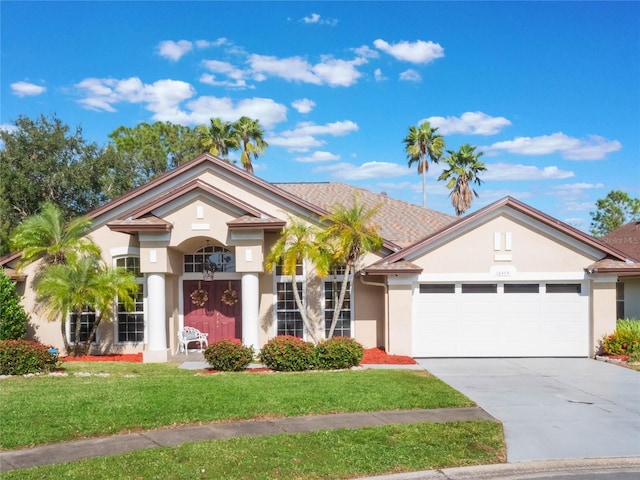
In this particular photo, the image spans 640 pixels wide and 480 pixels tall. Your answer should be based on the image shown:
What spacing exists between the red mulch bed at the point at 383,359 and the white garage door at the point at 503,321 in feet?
3.13

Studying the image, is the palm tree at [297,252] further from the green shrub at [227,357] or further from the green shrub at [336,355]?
the green shrub at [227,357]

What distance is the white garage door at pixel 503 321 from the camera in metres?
16.6

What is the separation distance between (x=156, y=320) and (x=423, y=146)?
103ft

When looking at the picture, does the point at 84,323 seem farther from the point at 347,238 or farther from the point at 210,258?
the point at 347,238

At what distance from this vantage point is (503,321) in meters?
16.7

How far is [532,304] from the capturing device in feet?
54.9

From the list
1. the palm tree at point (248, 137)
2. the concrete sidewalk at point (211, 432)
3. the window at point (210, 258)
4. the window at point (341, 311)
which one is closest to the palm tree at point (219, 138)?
the palm tree at point (248, 137)

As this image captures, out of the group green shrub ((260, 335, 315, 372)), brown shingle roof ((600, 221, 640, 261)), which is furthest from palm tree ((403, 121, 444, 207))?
green shrub ((260, 335, 315, 372))

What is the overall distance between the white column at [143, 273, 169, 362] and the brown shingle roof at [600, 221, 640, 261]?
56.5 feet

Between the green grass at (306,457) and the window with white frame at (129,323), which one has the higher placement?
the window with white frame at (129,323)

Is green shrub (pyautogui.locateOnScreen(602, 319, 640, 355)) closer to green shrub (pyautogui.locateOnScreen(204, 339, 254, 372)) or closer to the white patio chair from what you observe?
green shrub (pyautogui.locateOnScreen(204, 339, 254, 372))

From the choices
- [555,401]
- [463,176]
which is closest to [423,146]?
[463,176]

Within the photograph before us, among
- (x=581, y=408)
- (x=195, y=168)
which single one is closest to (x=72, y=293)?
(x=195, y=168)

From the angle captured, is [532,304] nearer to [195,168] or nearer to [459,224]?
[459,224]
